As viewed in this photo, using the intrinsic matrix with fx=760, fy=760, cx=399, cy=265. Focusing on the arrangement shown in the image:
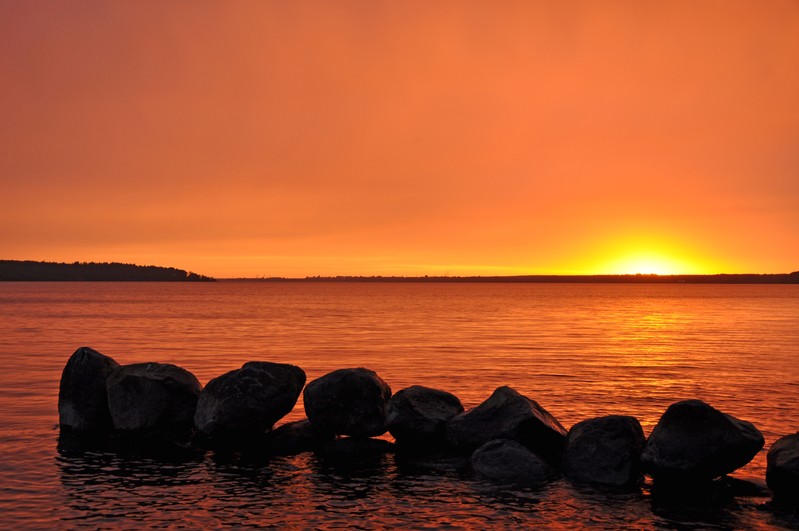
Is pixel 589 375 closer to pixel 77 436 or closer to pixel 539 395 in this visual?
pixel 539 395

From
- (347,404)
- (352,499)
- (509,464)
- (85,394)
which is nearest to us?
(352,499)

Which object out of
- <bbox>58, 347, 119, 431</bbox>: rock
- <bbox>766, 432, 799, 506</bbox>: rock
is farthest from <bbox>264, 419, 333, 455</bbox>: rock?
<bbox>766, 432, 799, 506</bbox>: rock

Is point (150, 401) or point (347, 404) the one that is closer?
point (347, 404)

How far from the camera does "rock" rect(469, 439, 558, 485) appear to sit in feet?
56.2

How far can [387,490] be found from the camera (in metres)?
16.3

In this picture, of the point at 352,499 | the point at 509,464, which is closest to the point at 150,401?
the point at 352,499

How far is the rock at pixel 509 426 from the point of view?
1870cm

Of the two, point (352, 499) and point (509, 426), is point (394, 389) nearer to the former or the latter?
point (509, 426)

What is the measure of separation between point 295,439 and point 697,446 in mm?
10137

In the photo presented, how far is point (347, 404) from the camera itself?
67.8 feet

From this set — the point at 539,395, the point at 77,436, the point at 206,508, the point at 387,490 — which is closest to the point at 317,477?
the point at 387,490

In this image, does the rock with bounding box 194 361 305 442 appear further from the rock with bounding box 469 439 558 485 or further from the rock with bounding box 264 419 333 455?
the rock with bounding box 469 439 558 485

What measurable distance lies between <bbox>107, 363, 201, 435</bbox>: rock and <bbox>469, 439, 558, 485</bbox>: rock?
8.81 meters

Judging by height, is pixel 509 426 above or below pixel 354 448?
above
